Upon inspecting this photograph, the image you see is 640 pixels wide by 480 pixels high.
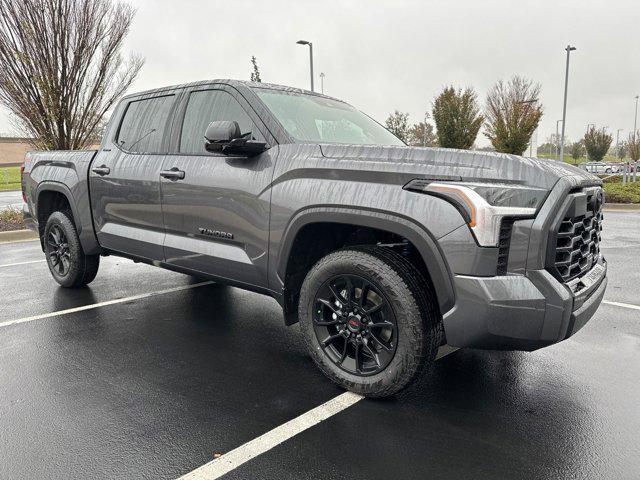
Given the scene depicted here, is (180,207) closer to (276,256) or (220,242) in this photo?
(220,242)

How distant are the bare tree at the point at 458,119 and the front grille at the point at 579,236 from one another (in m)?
22.7

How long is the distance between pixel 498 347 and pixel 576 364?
1267 millimetres

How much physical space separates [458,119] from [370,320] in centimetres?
2402

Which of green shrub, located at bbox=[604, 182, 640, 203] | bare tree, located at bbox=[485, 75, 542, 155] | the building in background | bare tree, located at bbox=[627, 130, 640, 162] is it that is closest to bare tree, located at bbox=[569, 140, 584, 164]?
bare tree, located at bbox=[627, 130, 640, 162]

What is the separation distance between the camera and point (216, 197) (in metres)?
3.49

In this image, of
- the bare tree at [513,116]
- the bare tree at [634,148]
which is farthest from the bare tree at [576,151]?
the bare tree at [513,116]

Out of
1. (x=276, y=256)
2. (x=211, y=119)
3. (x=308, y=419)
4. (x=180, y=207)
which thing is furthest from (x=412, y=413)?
(x=211, y=119)

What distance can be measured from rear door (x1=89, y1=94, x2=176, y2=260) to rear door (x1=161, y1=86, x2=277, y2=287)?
18 cm

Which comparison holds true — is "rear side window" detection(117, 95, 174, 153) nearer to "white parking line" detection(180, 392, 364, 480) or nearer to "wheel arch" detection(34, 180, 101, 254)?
"wheel arch" detection(34, 180, 101, 254)

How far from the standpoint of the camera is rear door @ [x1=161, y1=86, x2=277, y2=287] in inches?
129

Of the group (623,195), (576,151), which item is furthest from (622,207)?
(576,151)

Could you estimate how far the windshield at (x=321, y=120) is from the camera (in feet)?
11.5

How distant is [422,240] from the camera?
2.54m

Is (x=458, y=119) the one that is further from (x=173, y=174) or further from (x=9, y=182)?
(x=9, y=182)
